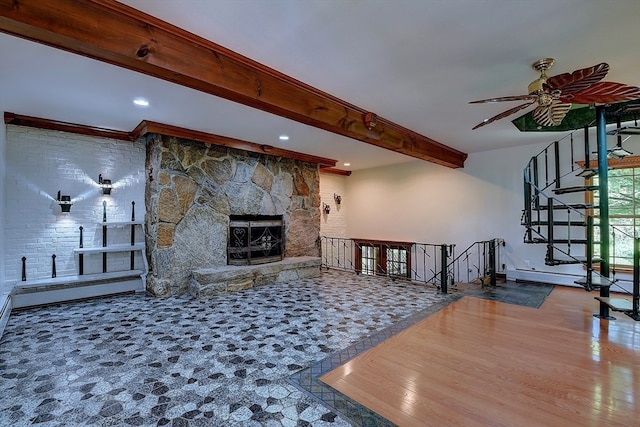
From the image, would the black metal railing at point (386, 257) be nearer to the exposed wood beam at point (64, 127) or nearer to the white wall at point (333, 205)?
the white wall at point (333, 205)

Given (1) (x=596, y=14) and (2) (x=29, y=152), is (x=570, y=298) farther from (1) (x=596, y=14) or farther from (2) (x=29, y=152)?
(2) (x=29, y=152)

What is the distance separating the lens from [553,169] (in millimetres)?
5582

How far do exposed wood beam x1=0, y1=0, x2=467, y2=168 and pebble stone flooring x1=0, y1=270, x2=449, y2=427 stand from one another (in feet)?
7.77

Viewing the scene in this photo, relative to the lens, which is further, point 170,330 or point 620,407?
point 170,330

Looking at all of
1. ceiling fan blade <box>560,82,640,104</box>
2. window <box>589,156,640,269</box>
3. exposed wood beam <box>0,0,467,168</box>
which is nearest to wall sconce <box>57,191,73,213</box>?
exposed wood beam <box>0,0,467,168</box>

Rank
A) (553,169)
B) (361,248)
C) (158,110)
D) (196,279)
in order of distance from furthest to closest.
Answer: (361,248)
(553,169)
(196,279)
(158,110)

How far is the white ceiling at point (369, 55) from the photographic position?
6.54 ft

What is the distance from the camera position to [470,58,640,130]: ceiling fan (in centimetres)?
238

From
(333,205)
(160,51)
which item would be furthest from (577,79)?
(333,205)

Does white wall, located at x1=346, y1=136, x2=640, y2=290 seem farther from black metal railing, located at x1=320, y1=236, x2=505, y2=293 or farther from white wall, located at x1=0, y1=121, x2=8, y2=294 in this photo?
white wall, located at x1=0, y1=121, x2=8, y2=294

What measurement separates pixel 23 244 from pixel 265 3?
494cm

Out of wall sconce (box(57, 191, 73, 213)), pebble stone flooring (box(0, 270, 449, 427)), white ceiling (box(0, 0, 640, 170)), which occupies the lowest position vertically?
pebble stone flooring (box(0, 270, 449, 427))

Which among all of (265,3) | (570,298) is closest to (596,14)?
(265,3)

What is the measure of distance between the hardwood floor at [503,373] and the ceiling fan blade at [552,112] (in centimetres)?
227
